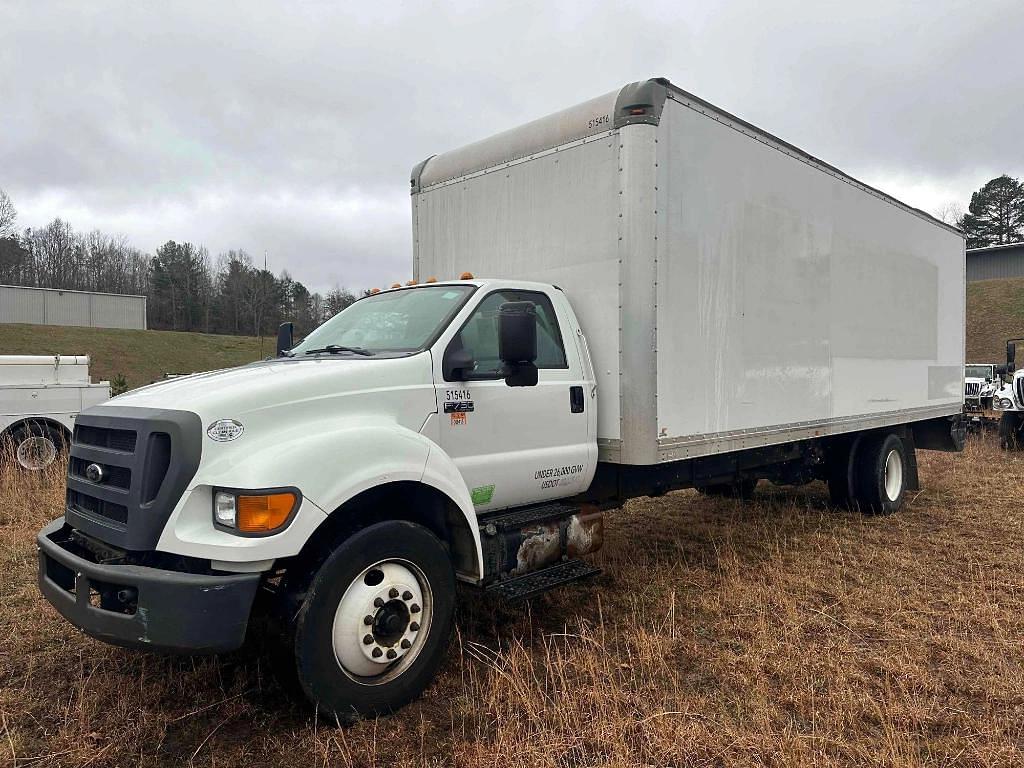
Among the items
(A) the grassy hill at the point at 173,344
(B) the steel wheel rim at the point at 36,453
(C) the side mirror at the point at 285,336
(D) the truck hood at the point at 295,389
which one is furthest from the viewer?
(A) the grassy hill at the point at 173,344

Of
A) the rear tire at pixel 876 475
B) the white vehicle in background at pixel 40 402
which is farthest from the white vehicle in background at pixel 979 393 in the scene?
the white vehicle in background at pixel 40 402

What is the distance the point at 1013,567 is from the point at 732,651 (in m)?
3.38

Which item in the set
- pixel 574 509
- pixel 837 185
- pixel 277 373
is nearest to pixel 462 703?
pixel 574 509

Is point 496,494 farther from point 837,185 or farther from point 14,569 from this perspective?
point 837,185

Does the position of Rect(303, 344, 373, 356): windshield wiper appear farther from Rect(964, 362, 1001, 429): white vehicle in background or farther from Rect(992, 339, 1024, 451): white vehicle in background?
Rect(964, 362, 1001, 429): white vehicle in background

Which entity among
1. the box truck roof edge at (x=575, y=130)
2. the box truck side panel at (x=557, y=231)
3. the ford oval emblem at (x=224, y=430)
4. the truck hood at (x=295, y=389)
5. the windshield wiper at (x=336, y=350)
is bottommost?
the ford oval emblem at (x=224, y=430)

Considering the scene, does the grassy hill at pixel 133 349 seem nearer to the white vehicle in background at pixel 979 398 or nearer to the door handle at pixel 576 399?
the white vehicle in background at pixel 979 398

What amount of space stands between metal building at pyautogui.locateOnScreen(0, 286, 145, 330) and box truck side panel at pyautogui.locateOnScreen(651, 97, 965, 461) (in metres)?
51.0

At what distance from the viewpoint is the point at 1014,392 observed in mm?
14594

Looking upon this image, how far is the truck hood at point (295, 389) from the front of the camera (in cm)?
331

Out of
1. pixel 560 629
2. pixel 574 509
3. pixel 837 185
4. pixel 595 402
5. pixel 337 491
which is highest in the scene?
pixel 837 185

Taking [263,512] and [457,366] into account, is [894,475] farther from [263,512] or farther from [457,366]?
[263,512]

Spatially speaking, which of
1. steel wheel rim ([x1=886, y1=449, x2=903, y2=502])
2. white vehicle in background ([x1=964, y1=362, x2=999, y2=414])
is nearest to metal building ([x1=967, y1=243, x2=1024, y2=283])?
white vehicle in background ([x1=964, y1=362, x2=999, y2=414])

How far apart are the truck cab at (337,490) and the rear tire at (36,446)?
23.5 ft
